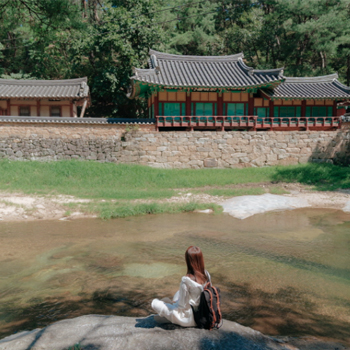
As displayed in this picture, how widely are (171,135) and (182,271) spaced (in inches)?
567

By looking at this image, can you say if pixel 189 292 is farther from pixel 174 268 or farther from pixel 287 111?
pixel 287 111

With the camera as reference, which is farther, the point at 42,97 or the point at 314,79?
the point at 314,79

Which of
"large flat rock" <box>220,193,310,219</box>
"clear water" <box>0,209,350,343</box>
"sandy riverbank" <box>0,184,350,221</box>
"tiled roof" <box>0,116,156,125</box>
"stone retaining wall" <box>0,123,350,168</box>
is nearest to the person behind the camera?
"clear water" <box>0,209,350,343</box>

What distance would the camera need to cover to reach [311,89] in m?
24.1

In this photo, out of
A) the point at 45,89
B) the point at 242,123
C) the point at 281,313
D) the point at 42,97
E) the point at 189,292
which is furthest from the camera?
the point at 45,89

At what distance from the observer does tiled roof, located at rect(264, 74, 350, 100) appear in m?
22.9

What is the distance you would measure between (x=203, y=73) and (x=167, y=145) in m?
6.16

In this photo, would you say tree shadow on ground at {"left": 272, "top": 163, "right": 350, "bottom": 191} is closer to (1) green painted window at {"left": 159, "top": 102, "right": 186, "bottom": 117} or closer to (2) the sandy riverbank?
(2) the sandy riverbank

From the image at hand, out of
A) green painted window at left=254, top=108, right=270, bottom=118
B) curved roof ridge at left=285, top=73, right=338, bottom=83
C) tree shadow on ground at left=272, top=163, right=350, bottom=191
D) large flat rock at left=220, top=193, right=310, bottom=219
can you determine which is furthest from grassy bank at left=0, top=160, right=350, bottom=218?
curved roof ridge at left=285, top=73, right=338, bottom=83

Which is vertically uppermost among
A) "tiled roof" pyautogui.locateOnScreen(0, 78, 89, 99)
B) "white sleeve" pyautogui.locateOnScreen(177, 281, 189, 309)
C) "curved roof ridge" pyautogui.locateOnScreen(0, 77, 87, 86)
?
"curved roof ridge" pyautogui.locateOnScreen(0, 77, 87, 86)

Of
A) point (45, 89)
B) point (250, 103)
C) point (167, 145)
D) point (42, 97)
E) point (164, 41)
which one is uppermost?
point (164, 41)

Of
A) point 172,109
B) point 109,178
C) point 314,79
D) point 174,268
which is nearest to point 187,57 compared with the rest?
point 172,109

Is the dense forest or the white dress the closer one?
the white dress

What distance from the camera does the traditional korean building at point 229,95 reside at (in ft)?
69.0
